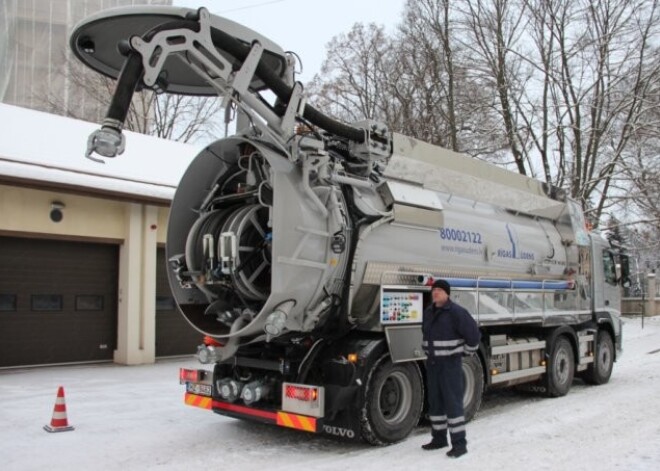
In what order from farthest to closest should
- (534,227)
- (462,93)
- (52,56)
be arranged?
(52,56), (462,93), (534,227)

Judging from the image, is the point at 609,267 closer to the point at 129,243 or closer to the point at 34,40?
the point at 129,243

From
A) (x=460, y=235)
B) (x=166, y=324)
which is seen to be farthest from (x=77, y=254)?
(x=460, y=235)

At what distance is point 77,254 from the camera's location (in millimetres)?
13172

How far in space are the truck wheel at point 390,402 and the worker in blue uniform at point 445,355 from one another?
15.9 inches

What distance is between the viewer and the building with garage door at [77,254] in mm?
12047

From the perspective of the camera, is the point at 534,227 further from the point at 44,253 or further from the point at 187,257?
the point at 44,253

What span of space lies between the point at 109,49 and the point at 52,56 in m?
46.4

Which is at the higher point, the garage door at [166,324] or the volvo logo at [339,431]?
the garage door at [166,324]

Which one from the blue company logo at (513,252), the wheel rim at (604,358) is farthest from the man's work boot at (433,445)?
the wheel rim at (604,358)

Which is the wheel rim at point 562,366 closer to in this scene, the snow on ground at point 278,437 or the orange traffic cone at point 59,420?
the snow on ground at point 278,437

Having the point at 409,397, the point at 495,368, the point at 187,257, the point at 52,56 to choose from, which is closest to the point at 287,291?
the point at 187,257

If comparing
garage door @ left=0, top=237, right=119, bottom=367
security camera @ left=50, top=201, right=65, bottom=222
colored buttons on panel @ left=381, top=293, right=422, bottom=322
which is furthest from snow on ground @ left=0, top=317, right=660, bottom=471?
security camera @ left=50, top=201, right=65, bottom=222

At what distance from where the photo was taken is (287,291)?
6.19 metres

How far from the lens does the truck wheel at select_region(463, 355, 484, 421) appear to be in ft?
25.7
